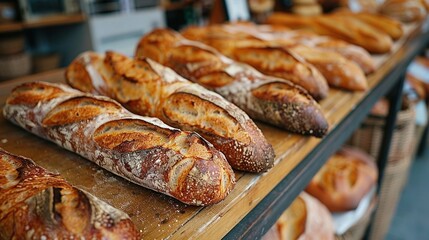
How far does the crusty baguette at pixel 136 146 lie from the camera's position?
61 cm

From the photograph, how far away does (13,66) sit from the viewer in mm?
2756

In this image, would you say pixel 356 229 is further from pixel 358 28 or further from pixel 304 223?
pixel 358 28

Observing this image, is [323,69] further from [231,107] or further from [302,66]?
[231,107]

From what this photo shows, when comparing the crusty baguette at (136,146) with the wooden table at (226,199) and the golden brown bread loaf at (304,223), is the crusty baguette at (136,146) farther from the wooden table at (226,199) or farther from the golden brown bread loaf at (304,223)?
the golden brown bread loaf at (304,223)

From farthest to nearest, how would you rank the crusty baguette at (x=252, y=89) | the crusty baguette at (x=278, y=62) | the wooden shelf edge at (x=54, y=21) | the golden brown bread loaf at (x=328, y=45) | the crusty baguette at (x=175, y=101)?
the wooden shelf edge at (x=54, y=21) → the golden brown bread loaf at (x=328, y=45) → the crusty baguette at (x=278, y=62) → the crusty baguette at (x=252, y=89) → the crusty baguette at (x=175, y=101)

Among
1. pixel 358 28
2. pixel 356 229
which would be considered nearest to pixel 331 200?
pixel 356 229

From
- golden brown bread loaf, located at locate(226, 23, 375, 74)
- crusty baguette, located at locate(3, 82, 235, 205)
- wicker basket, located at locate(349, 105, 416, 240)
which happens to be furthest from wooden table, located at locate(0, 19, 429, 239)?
wicker basket, located at locate(349, 105, 416, 240)

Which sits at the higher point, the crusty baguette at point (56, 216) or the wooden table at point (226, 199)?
the crusty baguette at point (56, 216)

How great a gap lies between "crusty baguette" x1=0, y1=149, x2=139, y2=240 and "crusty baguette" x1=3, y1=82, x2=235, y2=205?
12 cm

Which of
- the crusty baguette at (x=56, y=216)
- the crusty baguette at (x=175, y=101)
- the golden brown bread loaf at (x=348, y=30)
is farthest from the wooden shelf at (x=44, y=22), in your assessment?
the crusty baguette at (x=56, y=216)

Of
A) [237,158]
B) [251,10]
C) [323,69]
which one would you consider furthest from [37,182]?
[251,10]

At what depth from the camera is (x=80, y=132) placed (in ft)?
2.44

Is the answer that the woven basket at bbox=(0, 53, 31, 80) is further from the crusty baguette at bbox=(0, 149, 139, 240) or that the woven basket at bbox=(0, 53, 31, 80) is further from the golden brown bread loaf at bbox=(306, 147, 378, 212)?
the crusty baguette at bbox=(0, 149, 139, 240)

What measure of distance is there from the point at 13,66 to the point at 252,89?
8.01ft
